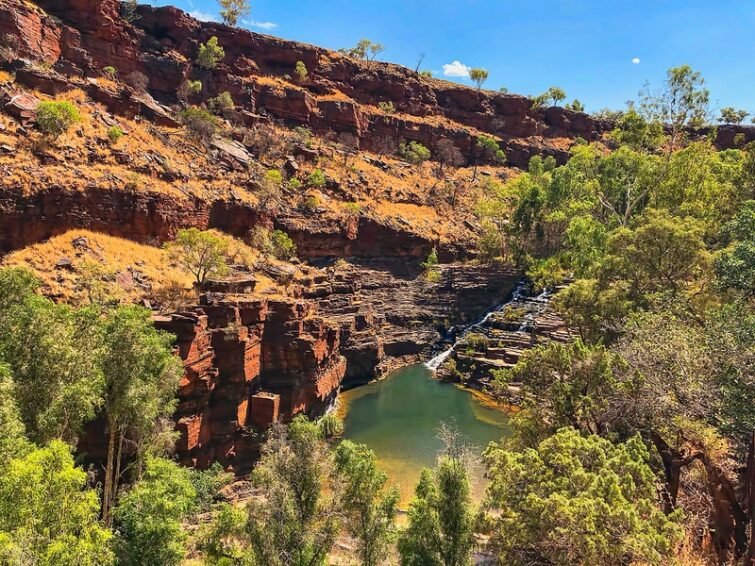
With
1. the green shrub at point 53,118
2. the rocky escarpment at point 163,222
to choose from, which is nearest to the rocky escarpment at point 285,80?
the green shrub at point 53,118

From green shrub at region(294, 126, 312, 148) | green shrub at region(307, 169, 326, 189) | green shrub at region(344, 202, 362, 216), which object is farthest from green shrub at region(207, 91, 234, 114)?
green shrub at region(344, 202, 362, 216)

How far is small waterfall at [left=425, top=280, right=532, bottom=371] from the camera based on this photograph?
48.0 meters

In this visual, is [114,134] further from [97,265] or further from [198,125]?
[97,265]

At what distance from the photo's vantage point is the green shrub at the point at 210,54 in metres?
67.5

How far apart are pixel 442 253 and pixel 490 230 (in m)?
8.06

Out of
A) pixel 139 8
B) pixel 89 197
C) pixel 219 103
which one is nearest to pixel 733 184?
pixel 89 197

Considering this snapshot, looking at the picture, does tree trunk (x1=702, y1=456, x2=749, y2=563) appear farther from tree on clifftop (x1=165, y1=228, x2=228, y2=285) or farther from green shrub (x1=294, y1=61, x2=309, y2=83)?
green shrub (x1=294, y1=61, x2=309, y2=83)

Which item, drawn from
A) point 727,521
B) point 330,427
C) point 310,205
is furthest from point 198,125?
point 727,521

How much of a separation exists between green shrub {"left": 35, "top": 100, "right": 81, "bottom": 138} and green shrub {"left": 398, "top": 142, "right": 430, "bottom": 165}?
54.4 m

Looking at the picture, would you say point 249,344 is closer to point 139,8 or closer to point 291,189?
point 291,189

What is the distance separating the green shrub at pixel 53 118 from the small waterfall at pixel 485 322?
1561 inches

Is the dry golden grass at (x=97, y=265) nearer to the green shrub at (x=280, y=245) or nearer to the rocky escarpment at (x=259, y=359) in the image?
the rocky escarpment at (x=259, y=359)

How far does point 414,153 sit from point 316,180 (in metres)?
28.4

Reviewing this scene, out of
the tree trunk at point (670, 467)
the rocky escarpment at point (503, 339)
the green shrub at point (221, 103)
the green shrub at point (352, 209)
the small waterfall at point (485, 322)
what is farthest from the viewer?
the green shrub at point (221, 103)
